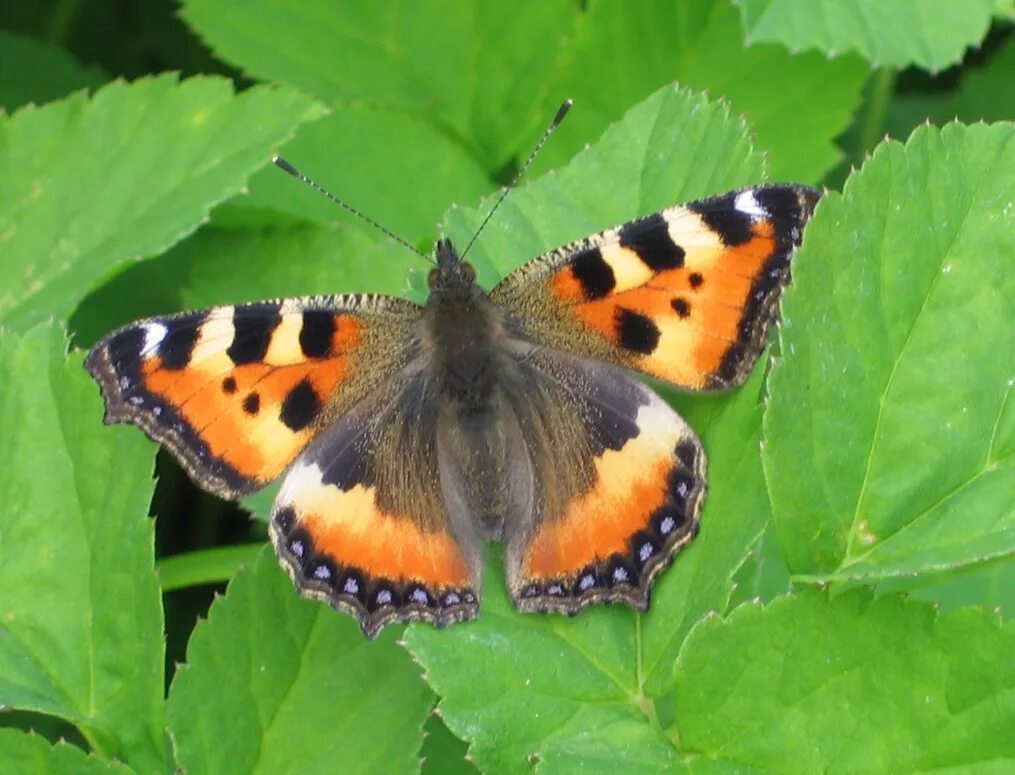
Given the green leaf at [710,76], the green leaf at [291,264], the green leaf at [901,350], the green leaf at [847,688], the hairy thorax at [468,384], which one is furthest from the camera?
the green leaf at [710,76]

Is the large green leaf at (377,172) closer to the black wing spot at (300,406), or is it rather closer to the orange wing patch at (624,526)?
the black wing spot at (300,406)

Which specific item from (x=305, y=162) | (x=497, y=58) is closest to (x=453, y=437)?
(x=305, y=162)

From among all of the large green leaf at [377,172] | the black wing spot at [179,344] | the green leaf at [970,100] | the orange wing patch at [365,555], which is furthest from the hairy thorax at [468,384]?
the green leaf at [970,100]

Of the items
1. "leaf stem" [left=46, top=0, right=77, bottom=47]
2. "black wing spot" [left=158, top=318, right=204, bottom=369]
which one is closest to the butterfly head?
"black wing spot" [left=158, top=318, right=204, bottom=369]

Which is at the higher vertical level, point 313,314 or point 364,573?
point 313,314

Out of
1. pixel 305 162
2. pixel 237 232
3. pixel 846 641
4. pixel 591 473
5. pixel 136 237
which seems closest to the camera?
pixel 846 641

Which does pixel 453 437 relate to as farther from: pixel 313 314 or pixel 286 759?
pixel 286 759
